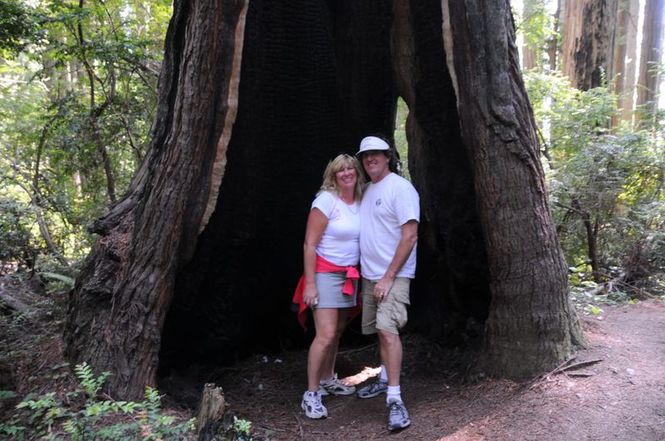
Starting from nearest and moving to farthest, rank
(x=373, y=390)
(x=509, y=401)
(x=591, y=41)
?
(x=509, y=401)
(x=373, y=390)
(x=591, y=41)

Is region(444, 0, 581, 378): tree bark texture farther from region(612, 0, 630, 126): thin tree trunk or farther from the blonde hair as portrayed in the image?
region(612, 0, 630, 126): thin tree trunk

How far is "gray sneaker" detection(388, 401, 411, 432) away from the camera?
12.2 feet

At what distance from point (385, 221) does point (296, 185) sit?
5.95 ft

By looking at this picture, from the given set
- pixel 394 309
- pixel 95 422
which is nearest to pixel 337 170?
pixel 394 309

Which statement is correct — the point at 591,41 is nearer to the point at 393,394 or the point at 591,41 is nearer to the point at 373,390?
the point at 373,390

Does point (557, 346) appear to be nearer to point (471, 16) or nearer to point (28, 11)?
point (471, 16)

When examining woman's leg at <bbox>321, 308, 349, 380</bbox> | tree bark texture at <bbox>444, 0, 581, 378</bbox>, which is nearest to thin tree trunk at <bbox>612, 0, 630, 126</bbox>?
tree bark texture at <bbox>444, 0, 581, 378</bbox>

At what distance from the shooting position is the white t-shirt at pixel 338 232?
421 cm

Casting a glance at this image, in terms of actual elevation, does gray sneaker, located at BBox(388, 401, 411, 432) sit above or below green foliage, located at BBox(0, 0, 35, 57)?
below

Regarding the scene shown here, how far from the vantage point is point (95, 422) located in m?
3.34

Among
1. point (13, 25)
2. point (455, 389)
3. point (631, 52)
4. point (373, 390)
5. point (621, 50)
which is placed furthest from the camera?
point (631, 52)

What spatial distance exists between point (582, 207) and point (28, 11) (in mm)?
7605

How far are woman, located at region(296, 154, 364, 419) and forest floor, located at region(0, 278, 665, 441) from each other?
47 centimetres

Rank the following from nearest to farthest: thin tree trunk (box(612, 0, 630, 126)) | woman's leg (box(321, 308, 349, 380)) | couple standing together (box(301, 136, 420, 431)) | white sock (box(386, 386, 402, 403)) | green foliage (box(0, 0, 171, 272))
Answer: white sock (box(386, 386, 402, 403)) < couple standing together (box(301, 136, 420, 431)) < woman's leg (box(321, 308, 349, 380)) < green foliage (box(0, 0, 171, 272)) < thin tree trunk (box(612, 0, 630, 126))
